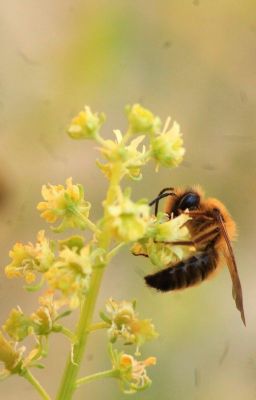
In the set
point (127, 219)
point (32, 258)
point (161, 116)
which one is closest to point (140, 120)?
point (127, 219)

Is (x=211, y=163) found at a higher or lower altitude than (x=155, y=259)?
higher

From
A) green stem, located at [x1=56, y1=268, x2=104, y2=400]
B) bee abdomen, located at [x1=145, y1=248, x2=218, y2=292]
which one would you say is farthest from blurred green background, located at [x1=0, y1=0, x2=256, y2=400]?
green stem, located at [x1=56, y1=268, x2=104, y2=400]

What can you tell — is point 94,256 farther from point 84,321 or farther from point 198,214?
point 198,214

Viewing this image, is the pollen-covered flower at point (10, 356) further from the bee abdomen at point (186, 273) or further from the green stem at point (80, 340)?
the bee abdomen at point (186, 273)

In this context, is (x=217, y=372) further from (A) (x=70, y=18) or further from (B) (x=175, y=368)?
→ (A) (x=70, y=18)

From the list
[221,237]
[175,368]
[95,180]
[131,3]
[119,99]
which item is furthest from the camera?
[131,3]

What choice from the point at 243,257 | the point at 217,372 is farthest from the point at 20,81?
the point at 217,372

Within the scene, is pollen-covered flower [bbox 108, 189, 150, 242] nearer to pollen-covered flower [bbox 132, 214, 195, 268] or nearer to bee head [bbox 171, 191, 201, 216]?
pollen-covered flower [bbox 132, 214, 195, 268]
